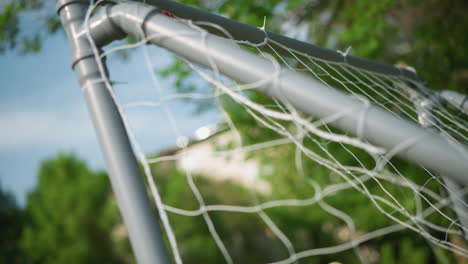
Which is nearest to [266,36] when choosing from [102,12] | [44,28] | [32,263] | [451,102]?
[102,12]

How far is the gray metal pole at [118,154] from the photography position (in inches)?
29.2

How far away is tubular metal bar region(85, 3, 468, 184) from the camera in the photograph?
524 millimetres

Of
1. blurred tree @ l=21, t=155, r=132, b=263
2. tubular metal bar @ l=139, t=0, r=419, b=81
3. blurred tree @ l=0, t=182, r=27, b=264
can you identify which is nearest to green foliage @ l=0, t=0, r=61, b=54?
tubular metal bar @ l=139, t=0, r=419, b=81

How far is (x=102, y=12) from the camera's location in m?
0.84

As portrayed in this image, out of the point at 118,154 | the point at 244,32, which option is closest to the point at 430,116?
the point at 244,32

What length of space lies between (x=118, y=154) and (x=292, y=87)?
42 centimetres

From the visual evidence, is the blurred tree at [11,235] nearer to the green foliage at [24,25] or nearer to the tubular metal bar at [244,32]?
the green foliage at [24,25]

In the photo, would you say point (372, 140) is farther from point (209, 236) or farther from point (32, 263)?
point (32, 263)

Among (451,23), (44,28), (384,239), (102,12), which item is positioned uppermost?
(44,28)

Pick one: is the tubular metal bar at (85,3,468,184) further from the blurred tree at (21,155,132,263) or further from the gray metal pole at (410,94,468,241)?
the blurred tree at (21,155,132,263)

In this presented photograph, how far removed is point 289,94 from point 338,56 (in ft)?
3.51

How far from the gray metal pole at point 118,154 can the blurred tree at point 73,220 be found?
348 inches

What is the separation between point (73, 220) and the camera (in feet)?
29.5

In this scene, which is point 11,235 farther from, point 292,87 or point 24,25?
point 292,87
